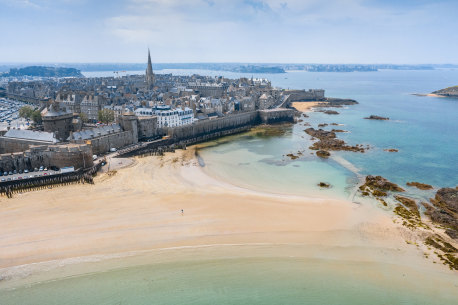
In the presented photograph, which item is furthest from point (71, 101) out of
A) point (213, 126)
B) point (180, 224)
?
point (180, 224)

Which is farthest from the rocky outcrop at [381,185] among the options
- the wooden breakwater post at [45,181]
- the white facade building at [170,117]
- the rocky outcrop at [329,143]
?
the white facade building at [170,117]

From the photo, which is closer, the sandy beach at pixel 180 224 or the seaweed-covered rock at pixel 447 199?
the sandy beach at pixel 180 224

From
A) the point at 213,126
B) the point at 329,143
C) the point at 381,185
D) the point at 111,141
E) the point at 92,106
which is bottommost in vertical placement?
the point at 381,185

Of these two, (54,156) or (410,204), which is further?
(54,156)

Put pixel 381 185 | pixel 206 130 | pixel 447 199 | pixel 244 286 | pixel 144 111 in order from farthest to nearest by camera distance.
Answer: pixel 206 130, pixel 144 111, pixel 381 185, pixel 447 199, pixel 244 286

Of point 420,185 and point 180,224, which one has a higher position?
point 420,185

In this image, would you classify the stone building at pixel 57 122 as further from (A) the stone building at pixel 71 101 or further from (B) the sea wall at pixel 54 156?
(A) the stone building at pixel 71 101

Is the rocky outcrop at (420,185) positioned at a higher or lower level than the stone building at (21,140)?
lower

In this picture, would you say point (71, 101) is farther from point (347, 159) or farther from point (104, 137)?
point (347, 159)

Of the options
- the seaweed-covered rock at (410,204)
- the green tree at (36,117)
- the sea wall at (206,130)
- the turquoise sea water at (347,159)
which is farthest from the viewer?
the green tree at (36,117)
